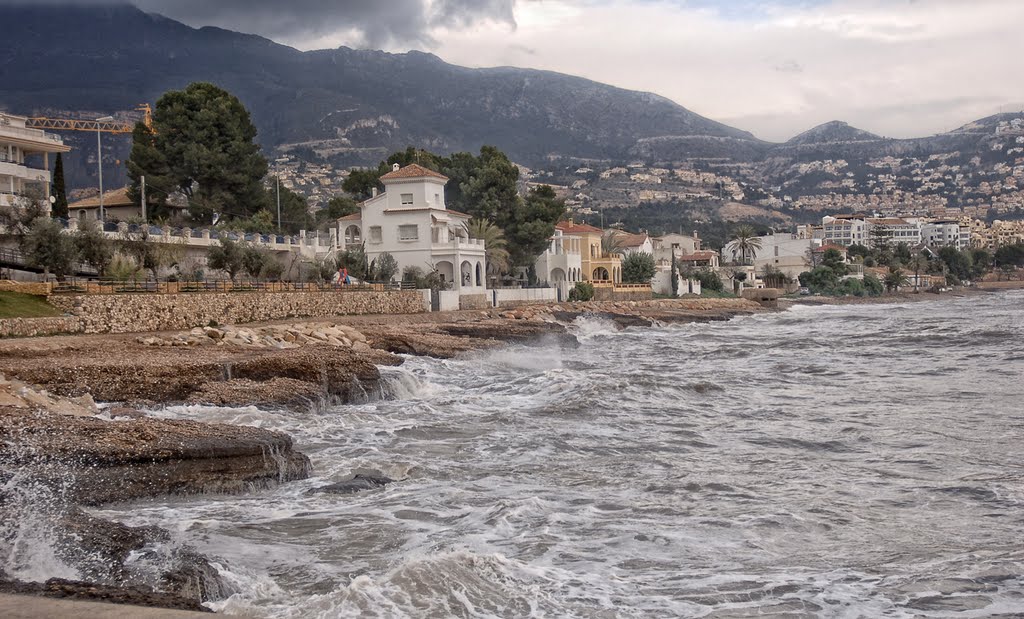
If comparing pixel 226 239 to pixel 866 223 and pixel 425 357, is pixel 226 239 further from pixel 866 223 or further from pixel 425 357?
pixel 866 223

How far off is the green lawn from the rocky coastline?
5.39 ft

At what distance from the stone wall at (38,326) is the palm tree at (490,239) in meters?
33.0

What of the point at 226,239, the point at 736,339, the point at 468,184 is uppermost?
the point at 468,184

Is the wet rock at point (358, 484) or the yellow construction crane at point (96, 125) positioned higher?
the yellow construction crane at point (96, 125)

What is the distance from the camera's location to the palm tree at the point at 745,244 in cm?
10881

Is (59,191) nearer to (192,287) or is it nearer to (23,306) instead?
(192,287)

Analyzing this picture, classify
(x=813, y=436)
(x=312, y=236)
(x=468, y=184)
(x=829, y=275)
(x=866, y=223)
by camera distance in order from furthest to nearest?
(x=866, y=223) → (x=829, y=275) → (x=468, y=184) → (x=312, y=236) → (x=813, y=436)

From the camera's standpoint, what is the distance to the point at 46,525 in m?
9.34

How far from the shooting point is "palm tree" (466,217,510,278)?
59.5m

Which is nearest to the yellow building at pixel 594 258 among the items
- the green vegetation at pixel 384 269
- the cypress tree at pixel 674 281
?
the cypress tree at pixel 674 281

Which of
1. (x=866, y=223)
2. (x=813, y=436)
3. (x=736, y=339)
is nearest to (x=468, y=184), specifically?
(x=736, y=339)

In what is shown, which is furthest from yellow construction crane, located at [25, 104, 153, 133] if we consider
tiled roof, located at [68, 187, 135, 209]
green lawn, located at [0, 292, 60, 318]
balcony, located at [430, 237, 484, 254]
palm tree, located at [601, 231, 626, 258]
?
palm tree, located at [601, 231, 626, 258]

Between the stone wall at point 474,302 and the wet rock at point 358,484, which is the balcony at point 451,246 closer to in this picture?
the stone wall at point 474,302

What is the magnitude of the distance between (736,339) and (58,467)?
129 feet
